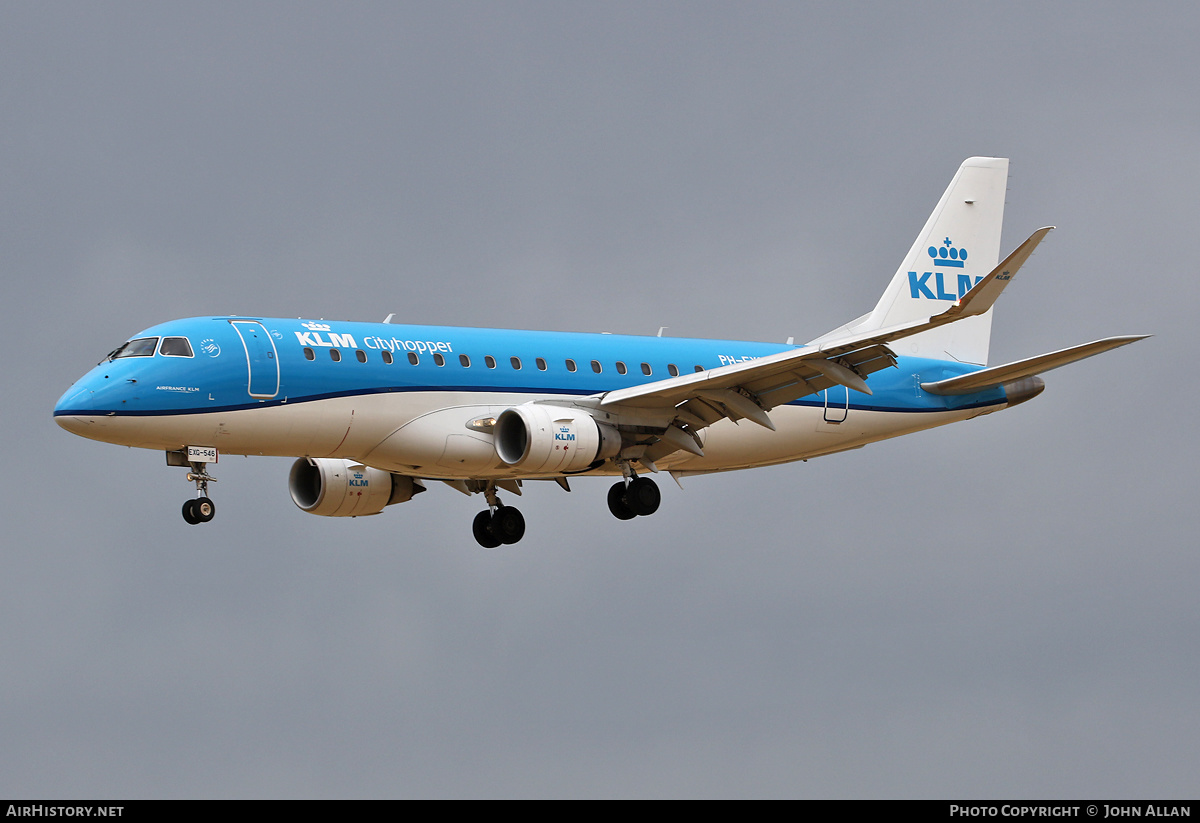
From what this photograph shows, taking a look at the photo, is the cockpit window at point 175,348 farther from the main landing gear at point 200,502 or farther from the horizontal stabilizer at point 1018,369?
the horizontal stabilizer at point 1018,369

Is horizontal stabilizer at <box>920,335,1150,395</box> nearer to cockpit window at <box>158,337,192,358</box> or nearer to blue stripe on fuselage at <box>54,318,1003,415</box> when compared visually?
blue stripe on fuselage at <box>54,318,1003,415</box>

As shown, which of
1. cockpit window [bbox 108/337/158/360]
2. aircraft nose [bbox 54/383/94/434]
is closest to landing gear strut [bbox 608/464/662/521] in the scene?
cockpit window [bbox 108/337/158/360]

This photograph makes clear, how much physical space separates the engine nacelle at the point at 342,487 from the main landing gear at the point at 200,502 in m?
5.98

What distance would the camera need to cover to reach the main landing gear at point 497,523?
45.3 metres

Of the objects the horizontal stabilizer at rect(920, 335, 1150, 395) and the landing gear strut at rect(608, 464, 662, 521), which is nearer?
the horizontal stabilizer at rect(920, 335, 1150, 395)

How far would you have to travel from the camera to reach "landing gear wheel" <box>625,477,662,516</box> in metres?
41.6

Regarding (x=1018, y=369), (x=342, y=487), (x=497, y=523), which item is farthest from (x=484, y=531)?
(x=1018, y=369)

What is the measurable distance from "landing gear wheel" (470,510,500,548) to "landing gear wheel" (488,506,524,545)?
131mm

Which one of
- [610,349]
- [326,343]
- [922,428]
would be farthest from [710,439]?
[326,343]

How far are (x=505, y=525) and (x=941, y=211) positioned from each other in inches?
641

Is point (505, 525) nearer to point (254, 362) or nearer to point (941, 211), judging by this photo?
point (254, 362)

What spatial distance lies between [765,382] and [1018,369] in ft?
22.2

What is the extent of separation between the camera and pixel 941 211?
49.6 metres

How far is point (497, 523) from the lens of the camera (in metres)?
45.3
